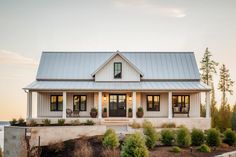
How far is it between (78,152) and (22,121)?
375 inches

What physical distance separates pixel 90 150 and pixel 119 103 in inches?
440

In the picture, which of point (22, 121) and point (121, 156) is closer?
point (121, 156)

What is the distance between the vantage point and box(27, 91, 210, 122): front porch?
35.9 metres

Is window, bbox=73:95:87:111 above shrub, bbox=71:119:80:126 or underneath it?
above

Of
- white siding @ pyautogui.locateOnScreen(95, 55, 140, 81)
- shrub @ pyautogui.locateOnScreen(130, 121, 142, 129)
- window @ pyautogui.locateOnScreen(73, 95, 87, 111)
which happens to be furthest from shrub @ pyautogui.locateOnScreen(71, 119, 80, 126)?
white siding @ pyautogui.locateOnScreen(95, 55, 140, 81)

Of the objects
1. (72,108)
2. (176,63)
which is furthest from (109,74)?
(176,63)

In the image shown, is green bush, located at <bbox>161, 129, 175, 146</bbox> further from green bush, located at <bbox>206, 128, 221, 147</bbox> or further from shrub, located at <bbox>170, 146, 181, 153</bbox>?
green bush, located at <bbox>206, 128, 221, 147</bbox>

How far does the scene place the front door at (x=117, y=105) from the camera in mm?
35781

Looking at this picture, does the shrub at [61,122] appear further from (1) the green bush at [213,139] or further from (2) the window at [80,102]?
(1) the green bush at [213,139]

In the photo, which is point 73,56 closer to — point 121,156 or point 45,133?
point 45,133

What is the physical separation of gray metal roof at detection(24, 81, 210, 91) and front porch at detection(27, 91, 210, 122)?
0.79 m

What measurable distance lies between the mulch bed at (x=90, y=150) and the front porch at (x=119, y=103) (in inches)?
277

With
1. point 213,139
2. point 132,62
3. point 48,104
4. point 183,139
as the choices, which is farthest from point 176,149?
point 132,62

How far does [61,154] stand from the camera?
87.8ft
